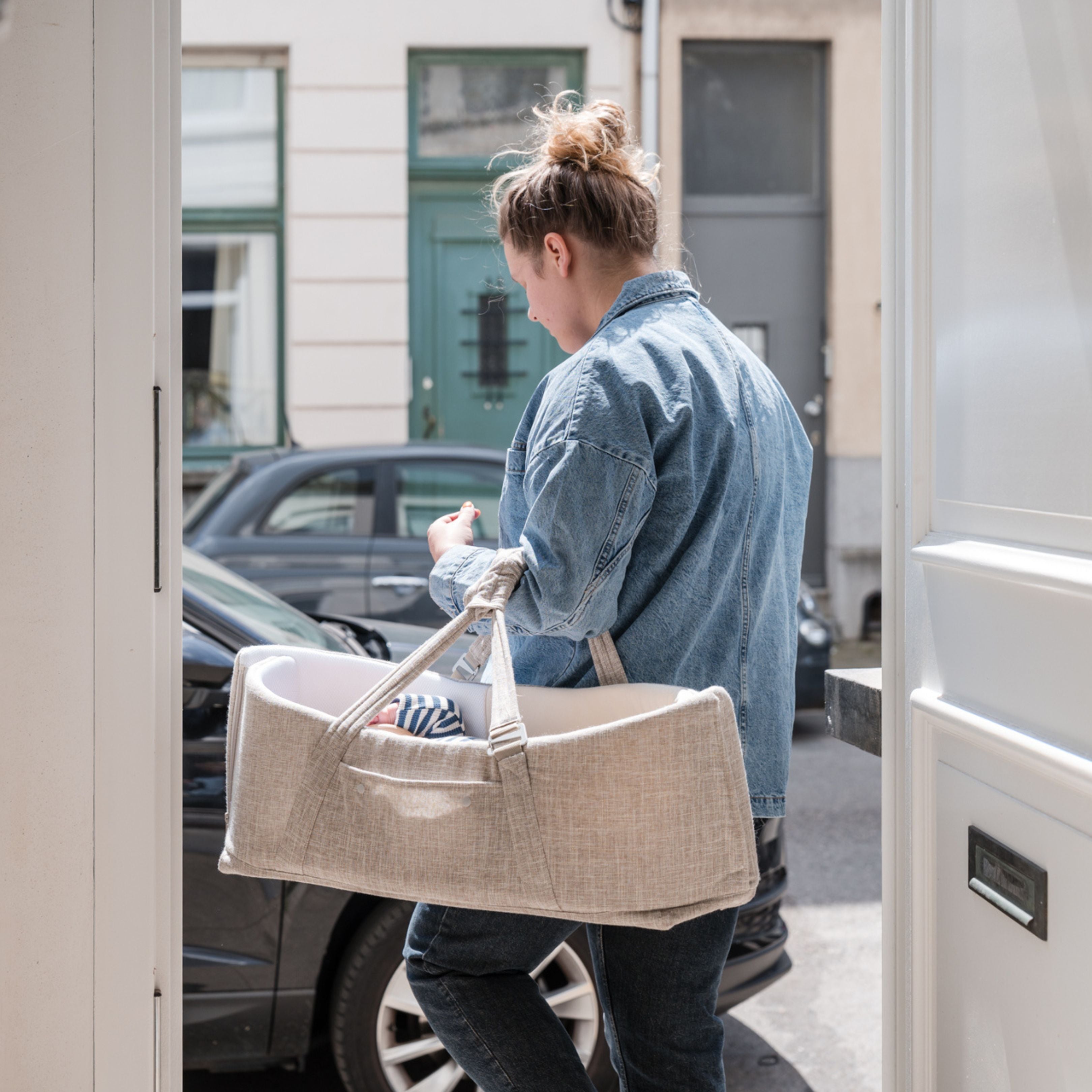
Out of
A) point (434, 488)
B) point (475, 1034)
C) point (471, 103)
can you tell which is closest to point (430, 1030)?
point (475, 1034)

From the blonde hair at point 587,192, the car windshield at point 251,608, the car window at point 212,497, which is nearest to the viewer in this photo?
the blonde hair at point 587,192

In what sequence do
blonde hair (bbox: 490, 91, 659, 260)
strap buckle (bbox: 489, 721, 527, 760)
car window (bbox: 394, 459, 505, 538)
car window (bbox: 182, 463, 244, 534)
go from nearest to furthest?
1. strap buckle (bbox: 489, 721, 527, 760)
2. blonde hair (bbox: 490, 91, 659, 260)
3. car window (bbox: 182, 463, 244, 534)
4. car window (bbox: 394, 459, 505, 538)

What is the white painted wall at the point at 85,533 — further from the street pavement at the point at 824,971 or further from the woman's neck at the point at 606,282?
the street pavement at the point at 824,971

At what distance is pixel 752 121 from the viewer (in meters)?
9.73

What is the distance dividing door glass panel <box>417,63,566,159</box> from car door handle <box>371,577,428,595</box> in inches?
200

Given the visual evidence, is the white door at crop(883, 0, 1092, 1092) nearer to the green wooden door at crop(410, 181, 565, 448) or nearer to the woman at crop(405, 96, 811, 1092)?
the woman at crop(405, 96, 811, 1092)

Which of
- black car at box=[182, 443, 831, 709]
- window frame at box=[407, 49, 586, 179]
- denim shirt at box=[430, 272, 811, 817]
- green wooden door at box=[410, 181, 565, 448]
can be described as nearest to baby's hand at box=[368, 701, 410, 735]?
denim shirt at box=[430, 272, 811, 817]

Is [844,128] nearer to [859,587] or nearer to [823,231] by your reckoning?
[823,231]

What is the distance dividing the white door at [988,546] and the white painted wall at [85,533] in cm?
95

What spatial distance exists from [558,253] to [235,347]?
8.16 meters

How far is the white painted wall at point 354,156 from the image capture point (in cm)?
921

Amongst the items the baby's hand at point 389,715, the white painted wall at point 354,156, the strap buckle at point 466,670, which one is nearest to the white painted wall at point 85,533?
the baby's hand at point 389,715

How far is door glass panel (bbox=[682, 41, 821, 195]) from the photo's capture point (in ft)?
31.8

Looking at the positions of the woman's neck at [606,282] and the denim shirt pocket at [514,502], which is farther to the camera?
the woman's neck at [606,282]
